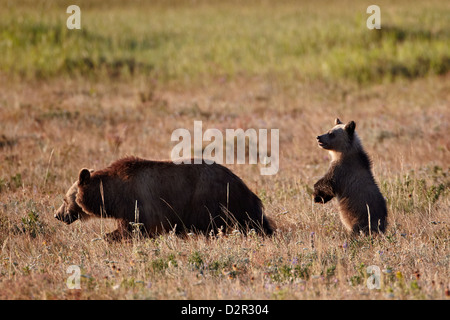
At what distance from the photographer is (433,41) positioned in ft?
70.1

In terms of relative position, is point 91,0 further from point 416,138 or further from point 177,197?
point 177,197

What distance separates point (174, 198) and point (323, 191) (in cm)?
170

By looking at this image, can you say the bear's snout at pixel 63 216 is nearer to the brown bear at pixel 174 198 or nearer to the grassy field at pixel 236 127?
the grassy field at pixel 236 127

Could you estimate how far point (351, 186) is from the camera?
22.9 ft

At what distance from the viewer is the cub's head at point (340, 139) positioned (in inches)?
286

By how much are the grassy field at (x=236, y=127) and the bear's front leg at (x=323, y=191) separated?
36 centimetres

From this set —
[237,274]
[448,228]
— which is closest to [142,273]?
[237,274]

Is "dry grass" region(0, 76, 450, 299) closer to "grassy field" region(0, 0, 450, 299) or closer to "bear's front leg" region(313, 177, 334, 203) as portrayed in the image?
"grassy field" region(0, 0, 450, 299)

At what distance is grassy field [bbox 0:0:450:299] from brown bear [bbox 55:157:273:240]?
0.28m

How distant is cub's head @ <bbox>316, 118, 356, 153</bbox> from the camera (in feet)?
23.9

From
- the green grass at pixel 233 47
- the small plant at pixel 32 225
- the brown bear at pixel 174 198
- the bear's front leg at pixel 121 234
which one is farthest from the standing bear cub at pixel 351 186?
the green grass at pixel 233 47

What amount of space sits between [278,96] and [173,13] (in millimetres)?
20003

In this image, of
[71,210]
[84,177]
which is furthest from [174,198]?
[71,210]

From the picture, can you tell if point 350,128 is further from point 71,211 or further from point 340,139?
point 71,211
